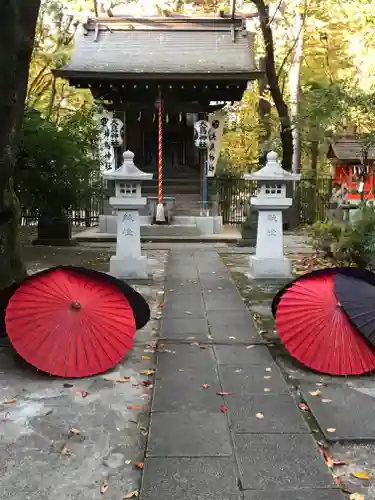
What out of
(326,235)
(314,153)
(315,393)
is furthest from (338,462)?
(314,153)

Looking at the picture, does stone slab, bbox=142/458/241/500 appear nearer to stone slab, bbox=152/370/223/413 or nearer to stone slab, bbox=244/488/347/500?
stone slab, bbox=244/488/347/500

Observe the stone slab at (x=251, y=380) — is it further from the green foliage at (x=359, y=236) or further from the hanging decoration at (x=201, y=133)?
the hanging decoration at (x=201, y=133)

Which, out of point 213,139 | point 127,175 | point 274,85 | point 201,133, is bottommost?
point 127,175

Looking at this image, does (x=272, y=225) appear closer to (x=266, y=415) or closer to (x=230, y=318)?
(x=230, y=318)

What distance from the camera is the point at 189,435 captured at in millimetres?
3209

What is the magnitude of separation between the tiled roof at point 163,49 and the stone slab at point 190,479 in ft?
40.9

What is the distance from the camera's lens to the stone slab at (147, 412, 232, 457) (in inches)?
118

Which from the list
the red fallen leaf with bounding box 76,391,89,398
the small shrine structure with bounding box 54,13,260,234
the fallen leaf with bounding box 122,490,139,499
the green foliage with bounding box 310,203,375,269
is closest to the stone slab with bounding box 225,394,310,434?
the fallen leaf with bounding box 122,490,139,499

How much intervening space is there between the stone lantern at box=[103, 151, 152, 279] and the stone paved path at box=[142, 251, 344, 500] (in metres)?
2.80

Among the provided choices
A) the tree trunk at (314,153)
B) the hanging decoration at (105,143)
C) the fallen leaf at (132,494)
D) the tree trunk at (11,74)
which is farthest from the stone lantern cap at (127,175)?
the tree trunk at (314,153)

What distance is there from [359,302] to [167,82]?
465 inches

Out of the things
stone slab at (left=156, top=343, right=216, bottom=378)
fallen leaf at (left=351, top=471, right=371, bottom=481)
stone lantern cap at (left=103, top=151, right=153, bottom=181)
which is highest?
stone lantern cap at (left=103, top=151, right=153, bottom=181)

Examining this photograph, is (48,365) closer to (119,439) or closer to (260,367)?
(119,439)

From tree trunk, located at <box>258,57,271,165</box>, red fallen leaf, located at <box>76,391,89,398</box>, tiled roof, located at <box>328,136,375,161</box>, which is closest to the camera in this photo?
red fallen leaf, located at <box>76,391,89,398</box>
